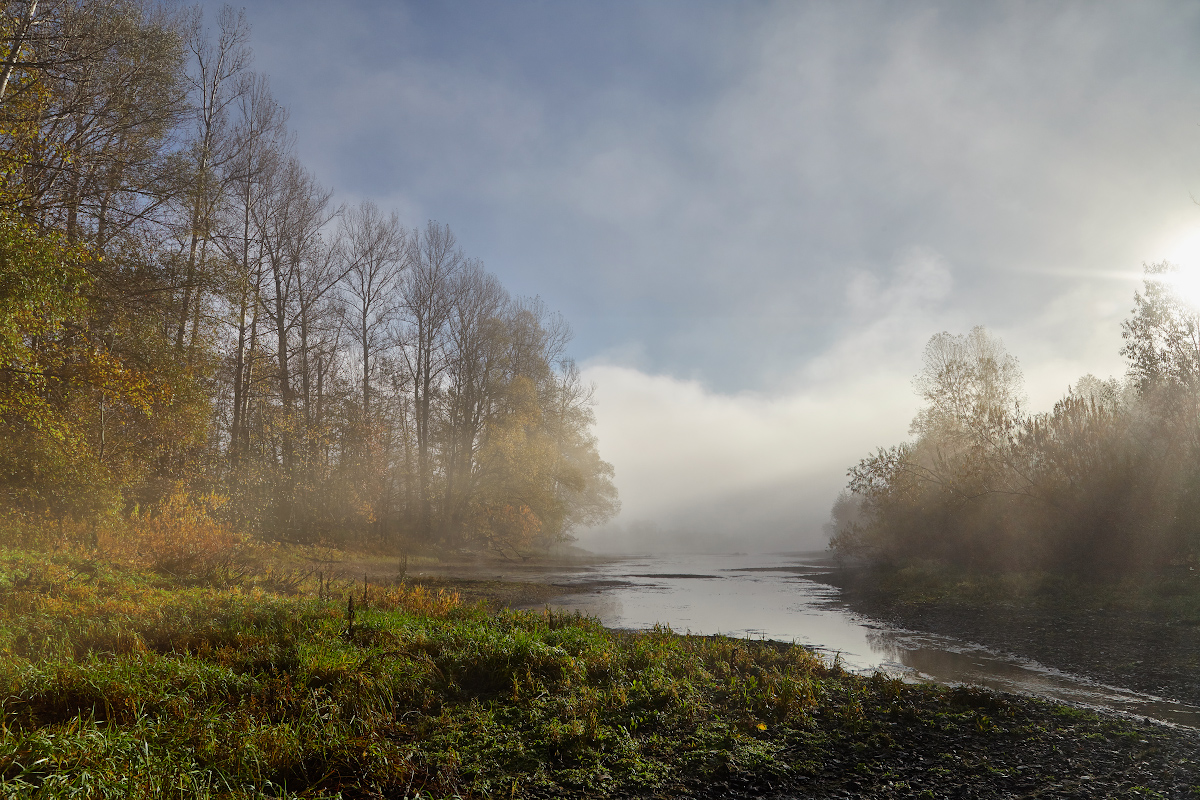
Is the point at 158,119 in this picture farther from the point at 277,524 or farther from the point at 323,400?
the point at 323,400

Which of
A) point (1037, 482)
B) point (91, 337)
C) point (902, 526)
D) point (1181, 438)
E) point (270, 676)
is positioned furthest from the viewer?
point (902, 526)

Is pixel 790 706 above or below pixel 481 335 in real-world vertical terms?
below

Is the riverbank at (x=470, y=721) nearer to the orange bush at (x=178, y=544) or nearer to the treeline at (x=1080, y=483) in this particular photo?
the orange bush at (x=178, y=544)

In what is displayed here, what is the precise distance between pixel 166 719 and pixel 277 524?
948 inches

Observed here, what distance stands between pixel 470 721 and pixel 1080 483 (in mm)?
23346

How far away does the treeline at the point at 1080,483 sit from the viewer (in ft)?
58.4

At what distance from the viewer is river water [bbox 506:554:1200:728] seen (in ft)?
29.0

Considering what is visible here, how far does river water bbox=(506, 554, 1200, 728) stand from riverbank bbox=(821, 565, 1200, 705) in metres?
0.66

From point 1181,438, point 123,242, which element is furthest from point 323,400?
point 1181,438

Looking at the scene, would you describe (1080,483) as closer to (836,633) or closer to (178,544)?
(836,633)

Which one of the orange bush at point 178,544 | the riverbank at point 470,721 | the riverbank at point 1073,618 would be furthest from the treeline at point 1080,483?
the orange bush at point 178,544

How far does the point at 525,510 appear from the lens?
129 feet

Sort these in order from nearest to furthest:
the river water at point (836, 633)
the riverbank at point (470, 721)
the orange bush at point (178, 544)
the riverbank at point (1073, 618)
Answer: the riverbank at point (470, 721) → the river water at point (836, 633) → the riverbank at point (1073, 618) → the orange bush at point (178, 544)

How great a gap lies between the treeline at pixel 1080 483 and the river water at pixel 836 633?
614 centimetres
